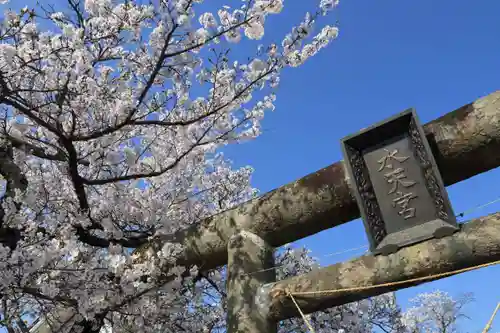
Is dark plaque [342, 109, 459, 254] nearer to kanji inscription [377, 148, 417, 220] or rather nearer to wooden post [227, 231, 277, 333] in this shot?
kanji inscription [377, 148, 417, 220]

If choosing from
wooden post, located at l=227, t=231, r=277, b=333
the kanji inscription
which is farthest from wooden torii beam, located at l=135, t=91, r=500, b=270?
the kanji inscription

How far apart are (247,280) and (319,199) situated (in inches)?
41.0

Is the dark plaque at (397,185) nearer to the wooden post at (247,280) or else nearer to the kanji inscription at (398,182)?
the kanji inscription at (398,182)

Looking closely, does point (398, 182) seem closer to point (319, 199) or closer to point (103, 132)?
point (319, 199)

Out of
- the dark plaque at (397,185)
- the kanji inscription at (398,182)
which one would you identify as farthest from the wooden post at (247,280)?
the kanji inscription at (398,182)

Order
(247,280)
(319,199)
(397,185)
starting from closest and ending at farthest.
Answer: (397,185), (319,199), (247,280)

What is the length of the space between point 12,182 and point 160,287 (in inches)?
80.5

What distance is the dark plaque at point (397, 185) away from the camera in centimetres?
317

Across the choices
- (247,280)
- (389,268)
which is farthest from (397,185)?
(247,280)

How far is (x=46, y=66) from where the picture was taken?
480 centimetres

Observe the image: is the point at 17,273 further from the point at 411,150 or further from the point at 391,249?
the point at 411,150

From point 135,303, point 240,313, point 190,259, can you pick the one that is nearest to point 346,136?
point 240,313

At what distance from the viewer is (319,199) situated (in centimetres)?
379

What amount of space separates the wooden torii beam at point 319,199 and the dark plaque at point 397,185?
0.18m
